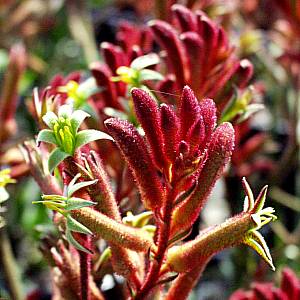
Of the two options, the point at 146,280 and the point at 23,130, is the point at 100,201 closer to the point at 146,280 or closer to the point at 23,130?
the point at 146,280

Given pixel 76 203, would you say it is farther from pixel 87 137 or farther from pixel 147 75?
pixel 147 75

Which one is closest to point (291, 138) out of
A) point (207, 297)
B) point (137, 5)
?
point (207, 297)

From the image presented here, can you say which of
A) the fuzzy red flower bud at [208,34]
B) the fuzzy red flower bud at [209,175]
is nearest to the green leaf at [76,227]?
the fuzzy red flower bud at [209,175]

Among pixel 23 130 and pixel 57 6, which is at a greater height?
pixel 57 6

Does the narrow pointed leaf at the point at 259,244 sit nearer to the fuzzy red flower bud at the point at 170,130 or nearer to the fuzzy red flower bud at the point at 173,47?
the fuzzy red flower bud at the point at 170,130

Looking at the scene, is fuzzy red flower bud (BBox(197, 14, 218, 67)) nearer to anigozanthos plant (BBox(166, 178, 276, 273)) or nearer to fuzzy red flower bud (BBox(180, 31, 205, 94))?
fuzzy red flower bud (BBox(180, 31, 205, 94))

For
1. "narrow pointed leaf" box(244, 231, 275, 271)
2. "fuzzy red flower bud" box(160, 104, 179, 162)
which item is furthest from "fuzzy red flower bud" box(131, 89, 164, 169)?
"narrow pointed leaf" box(244, 231, 275, 271)
